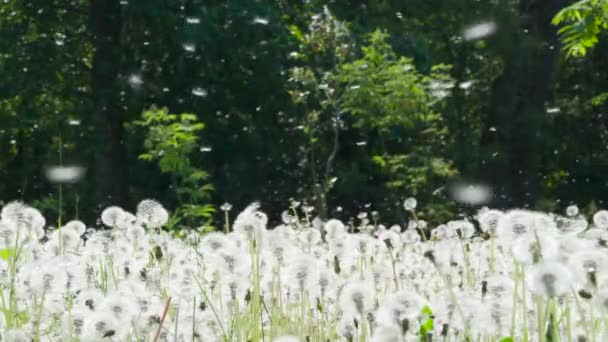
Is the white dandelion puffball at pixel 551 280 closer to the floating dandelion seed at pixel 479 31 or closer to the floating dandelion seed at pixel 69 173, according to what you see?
the floating dandelion seed at pixel 69 173

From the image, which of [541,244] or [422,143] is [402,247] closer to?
[541,244]

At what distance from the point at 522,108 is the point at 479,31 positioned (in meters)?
2.56

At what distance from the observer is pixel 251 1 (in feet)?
57.7

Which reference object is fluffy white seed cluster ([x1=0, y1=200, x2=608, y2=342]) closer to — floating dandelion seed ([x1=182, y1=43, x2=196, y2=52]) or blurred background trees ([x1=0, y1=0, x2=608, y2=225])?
blurred background trees ([x1=0, y1=0, x2=608, y2=225])

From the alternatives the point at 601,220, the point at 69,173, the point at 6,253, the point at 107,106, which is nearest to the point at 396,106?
the point at 107,106

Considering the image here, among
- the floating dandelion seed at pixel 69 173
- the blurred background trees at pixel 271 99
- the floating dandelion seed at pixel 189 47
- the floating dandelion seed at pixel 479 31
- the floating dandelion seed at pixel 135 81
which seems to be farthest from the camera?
the floating dandelion seed at pixel 479 31

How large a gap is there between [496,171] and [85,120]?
7686 millimetres

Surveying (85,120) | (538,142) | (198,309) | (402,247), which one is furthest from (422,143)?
(198,309)

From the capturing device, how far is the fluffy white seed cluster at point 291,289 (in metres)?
2.13

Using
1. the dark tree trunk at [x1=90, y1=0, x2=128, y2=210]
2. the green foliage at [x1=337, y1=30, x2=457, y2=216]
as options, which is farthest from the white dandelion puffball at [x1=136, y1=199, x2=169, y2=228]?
the dark tree trunk at [x1=90, y1=0, x2=128, y2=210]

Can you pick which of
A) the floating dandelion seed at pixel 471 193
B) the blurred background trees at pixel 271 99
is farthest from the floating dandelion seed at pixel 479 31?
the floating dandelion seed at pixel 471 193

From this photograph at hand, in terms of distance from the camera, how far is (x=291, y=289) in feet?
10.6

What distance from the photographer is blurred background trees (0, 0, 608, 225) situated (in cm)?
1616

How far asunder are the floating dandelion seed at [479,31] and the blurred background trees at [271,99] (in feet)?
0.14
